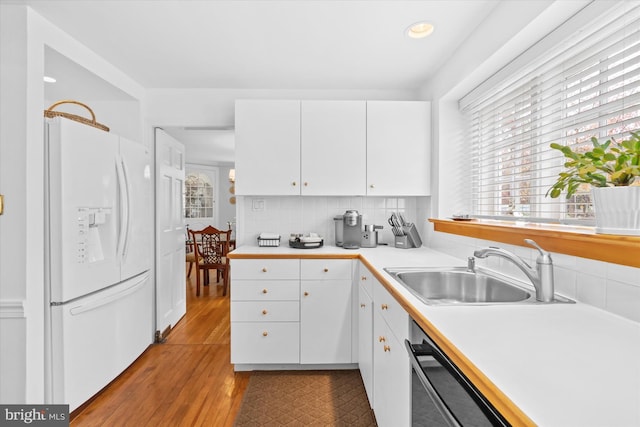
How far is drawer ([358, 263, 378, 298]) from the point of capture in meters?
1.95

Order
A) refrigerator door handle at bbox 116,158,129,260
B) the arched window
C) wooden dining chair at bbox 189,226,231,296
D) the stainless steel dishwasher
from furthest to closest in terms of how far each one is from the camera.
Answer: the arched window, wooden dining chair at bbox 189,226,231,296, refrigerator door handle at bbox 116,158,129,260, the stainless steel dishwasher

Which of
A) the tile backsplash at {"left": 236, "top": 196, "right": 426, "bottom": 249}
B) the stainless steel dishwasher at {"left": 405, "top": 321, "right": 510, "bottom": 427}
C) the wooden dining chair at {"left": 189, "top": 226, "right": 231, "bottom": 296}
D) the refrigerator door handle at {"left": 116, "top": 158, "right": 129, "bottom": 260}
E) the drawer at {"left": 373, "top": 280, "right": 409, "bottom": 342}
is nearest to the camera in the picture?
the stainless steel dishwasher at {"left": 405, "top": 321, "right": 510, "bottom": 427}

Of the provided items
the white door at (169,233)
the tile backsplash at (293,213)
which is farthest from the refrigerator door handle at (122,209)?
the tile backsplash at (293,213)

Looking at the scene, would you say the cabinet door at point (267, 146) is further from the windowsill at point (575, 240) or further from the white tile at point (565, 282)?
the white tile at point (565, 282)

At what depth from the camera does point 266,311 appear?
95.2 inches

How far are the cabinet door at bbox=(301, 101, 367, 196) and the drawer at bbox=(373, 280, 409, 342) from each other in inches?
42.7

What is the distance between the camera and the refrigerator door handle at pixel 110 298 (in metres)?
1.93

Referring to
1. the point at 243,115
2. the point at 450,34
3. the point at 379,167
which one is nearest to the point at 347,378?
the point at 379,167

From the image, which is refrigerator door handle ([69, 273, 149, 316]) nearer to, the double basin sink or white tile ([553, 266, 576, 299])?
the double basin sink

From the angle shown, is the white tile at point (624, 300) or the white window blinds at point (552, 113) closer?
the white tile at point (624, 300)

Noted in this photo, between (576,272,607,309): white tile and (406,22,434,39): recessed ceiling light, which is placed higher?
(406,22,434,39): recessed ceiling light

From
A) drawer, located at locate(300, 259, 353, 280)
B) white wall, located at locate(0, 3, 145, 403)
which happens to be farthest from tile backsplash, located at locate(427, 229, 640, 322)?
white wall, located at locate(0, 3, 145, 403)

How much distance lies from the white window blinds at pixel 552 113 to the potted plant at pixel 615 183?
0.32 metres

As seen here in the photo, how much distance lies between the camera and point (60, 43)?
1966mm
